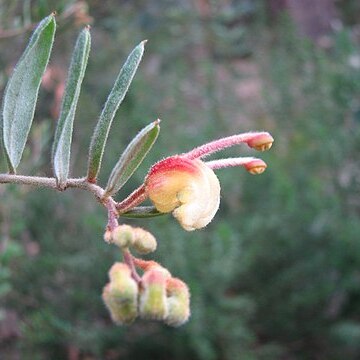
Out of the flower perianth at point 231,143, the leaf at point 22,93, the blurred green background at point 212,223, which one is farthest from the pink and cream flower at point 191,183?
the blurred green background at point 212,223

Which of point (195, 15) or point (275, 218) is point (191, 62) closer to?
point (195, 15)

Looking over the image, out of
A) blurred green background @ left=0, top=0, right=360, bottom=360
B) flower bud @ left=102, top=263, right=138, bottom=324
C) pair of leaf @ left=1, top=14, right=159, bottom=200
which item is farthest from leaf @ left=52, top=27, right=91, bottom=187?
blurred green background @ left=0, top=0, right=360, bottom=360

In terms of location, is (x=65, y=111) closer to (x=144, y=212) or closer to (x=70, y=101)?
(x=70, y=101)

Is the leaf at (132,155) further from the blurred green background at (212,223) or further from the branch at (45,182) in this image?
the blurred green background at (212,223)

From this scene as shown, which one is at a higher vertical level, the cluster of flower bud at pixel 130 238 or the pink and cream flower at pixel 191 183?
the pink and cream flower at pixel 191 183

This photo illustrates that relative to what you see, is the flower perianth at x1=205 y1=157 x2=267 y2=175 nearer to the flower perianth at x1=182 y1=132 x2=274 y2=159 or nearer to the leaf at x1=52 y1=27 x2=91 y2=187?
the flower perianth at x1=182 y1=132 x2=274 y2=159

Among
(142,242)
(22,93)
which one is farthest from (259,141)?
(22,93)
